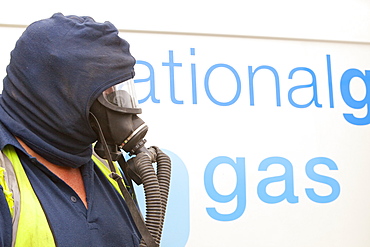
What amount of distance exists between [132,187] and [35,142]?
1.54 ft

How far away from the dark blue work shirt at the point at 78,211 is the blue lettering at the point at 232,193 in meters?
0.39

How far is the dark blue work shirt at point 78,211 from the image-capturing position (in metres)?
1.64

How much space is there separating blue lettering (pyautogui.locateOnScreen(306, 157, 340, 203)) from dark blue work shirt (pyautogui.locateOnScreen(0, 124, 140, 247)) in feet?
2.57

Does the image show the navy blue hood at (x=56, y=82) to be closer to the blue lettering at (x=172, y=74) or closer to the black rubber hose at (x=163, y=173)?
the black rubber hose at (x=163, y=173)

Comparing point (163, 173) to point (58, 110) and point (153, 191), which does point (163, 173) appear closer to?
point (153, 191)

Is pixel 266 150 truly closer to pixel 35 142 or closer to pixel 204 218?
pixel 204 218

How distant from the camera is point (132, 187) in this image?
208 centimetres

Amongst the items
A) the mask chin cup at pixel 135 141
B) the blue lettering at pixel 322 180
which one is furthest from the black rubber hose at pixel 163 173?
the blue lettering at pixel 322 180

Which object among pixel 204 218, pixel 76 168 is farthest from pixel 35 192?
pixel 204 218

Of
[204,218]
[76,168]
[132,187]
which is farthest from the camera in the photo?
[204,218]

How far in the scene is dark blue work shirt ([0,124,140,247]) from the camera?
164cm

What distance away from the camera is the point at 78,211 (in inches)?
68.6

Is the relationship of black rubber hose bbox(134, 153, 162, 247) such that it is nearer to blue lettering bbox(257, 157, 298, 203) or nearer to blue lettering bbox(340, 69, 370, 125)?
blue lettering bbox(257, 157, 298, 203)

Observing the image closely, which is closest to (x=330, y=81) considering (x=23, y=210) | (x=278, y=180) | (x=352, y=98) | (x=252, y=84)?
(x=352, y=98)
